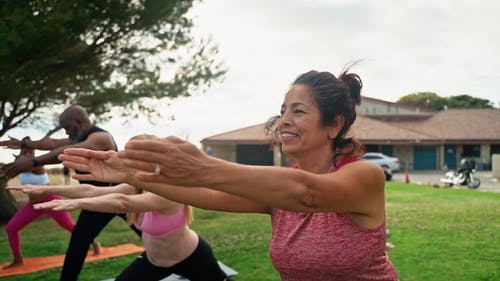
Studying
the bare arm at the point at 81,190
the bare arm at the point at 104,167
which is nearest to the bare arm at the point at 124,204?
the bare arm at the point at 81,190

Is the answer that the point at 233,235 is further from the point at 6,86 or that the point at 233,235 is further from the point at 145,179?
the point at 145,179

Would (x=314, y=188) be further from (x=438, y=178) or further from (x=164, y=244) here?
(x=438, y=178)

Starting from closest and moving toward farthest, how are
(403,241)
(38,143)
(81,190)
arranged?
(81,190) < (38,143) < (403,241)

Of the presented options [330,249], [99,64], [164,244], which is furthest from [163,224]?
[99,64]

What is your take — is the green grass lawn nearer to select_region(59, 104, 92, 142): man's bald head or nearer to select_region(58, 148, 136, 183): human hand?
select_region(59, 104, 92, 142): man's bald head

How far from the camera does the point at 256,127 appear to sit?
39.0 m

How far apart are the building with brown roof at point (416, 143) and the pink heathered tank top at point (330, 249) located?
3239 cm

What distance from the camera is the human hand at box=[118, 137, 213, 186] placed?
1261mm

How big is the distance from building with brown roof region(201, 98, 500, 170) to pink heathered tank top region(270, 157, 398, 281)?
3239 cm

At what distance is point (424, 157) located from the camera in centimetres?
3628

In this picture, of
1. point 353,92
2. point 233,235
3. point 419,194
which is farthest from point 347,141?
point 419,194

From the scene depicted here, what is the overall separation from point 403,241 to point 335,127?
6115 mm

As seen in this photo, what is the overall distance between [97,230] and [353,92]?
3.27 m

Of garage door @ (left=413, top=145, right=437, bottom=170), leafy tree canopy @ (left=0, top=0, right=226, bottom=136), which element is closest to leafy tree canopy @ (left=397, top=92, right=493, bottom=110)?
garage door @ (left=413, top=145, right=437, bottom=170)
